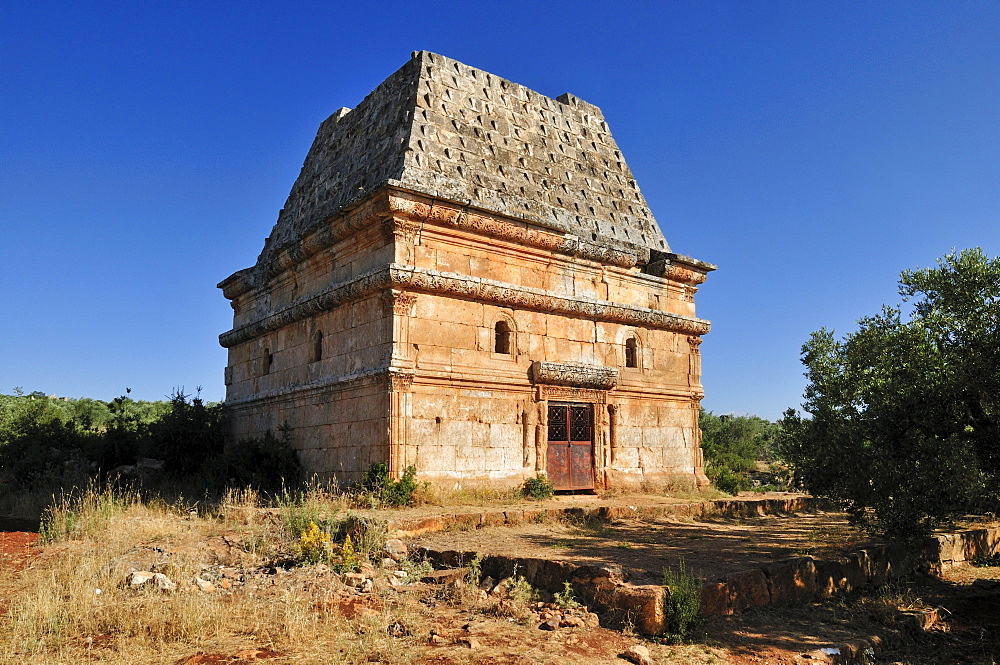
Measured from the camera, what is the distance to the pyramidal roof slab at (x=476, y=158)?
1357 cm

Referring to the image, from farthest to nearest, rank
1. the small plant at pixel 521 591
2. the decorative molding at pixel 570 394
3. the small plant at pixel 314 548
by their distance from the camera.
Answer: the decorative molding at pixel 570 394, the small plant at pixel 314 548, the small plant at pixel 521 591

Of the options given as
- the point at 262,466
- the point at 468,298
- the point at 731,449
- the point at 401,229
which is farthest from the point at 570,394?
the point at 731,449

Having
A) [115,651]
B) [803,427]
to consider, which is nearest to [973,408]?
[803,427]

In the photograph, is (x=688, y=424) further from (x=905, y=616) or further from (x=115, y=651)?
(x=115, y=651)

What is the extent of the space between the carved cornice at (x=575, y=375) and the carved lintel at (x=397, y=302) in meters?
2.87

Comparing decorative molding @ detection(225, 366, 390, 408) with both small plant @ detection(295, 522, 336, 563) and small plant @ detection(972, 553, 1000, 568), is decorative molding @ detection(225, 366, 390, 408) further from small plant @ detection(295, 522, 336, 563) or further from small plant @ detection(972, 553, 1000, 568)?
small plant @ detection(972, 553, 1000, 568)

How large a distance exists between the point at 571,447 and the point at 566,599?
734 centimetres

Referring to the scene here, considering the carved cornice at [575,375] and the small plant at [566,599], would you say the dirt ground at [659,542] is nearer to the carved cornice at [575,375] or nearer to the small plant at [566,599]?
the small plant at [566,599]

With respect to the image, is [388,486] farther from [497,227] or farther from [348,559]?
[497,227]

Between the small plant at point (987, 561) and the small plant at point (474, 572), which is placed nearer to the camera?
the small plant at point (474, 572)

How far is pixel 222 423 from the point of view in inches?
699

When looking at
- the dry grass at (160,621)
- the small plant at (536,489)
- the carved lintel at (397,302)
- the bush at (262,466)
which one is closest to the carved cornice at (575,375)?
the small plant at (536,489)

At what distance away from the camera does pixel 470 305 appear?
13.0 metres

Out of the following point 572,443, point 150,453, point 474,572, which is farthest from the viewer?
point 150,453
